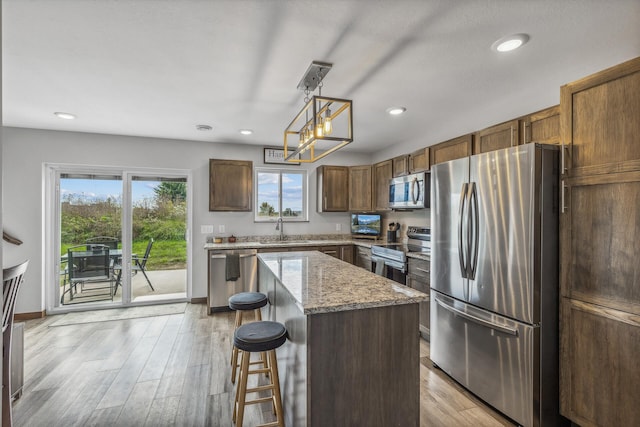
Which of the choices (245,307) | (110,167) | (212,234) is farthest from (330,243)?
(110,167)

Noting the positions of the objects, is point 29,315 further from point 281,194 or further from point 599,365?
point 599,365

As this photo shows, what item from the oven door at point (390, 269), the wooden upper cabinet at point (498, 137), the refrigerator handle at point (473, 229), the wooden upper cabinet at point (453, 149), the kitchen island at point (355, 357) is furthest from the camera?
the oven door at point (390, 269)

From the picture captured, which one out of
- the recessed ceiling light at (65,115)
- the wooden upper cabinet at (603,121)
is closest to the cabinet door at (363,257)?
Answer: the wooden upper cabinet at (603,121)

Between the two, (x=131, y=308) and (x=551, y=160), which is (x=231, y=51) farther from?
(x=131, y=308)

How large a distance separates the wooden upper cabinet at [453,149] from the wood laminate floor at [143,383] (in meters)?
2.04

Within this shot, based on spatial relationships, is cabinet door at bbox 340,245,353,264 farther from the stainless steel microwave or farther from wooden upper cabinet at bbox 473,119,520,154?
wooden upper cabinet at bbox 473,119,520,154

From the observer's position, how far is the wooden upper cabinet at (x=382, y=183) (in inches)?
183

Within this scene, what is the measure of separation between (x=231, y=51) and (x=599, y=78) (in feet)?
7.40

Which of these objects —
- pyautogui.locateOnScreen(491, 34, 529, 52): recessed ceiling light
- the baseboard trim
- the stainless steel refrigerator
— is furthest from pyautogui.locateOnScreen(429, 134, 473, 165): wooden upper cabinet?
the baseboard trim

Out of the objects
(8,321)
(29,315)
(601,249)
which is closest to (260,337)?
(8,321)

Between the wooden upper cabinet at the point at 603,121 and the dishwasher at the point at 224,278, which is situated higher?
the wooden upper cabinet at the point at 603,121

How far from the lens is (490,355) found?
223 cm

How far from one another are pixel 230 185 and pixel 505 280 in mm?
3777

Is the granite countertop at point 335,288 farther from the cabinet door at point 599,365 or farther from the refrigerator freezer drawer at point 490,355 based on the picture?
the cabinet door at point 599,365
